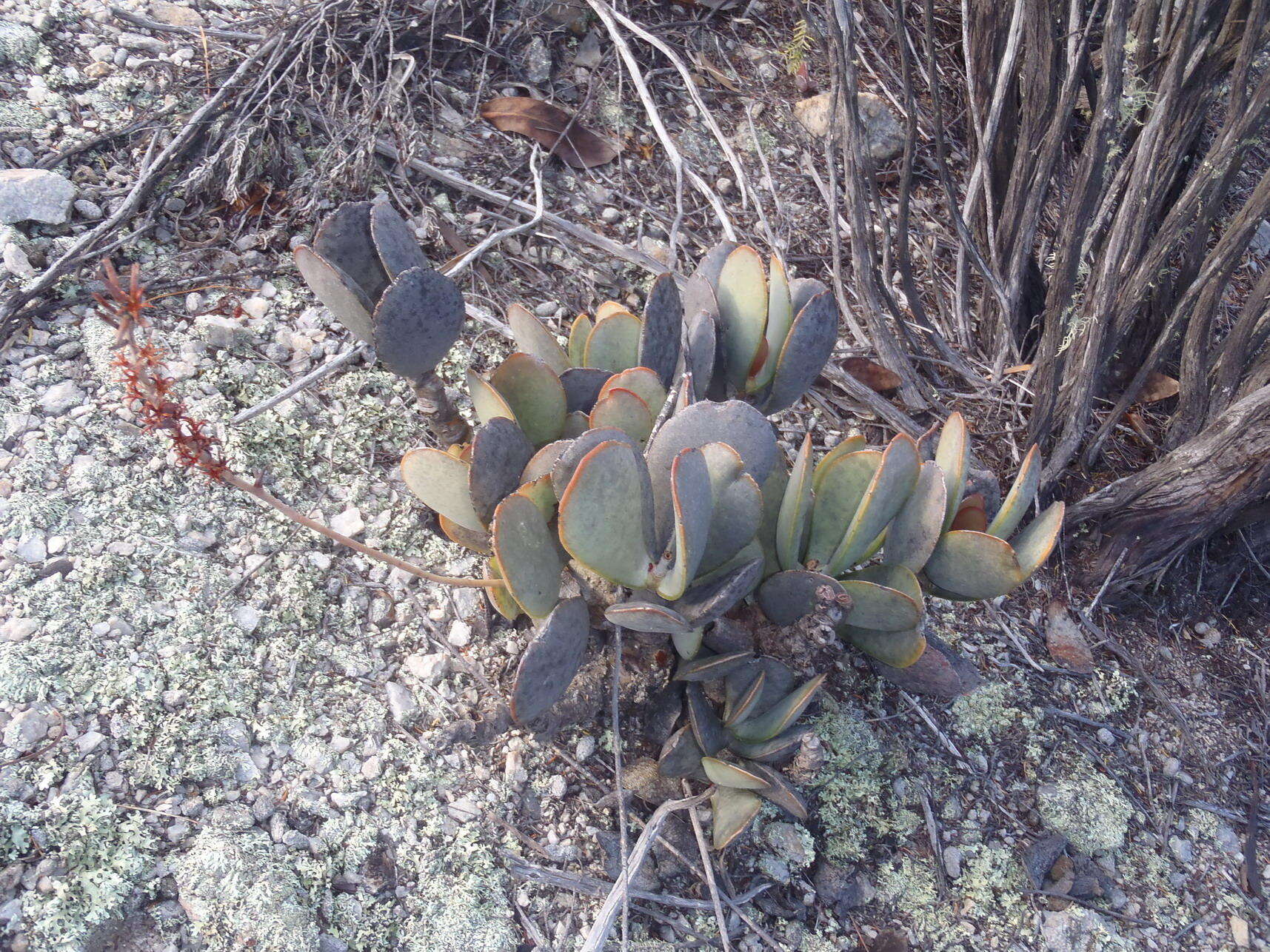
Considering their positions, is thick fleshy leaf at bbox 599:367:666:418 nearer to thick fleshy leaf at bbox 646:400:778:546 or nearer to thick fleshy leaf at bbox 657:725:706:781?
thick fleshy leaf at bbox 646:400:778:546

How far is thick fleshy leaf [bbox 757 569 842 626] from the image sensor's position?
4.13 feet

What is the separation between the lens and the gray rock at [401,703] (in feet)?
4.65

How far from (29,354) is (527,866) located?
4.03 feet

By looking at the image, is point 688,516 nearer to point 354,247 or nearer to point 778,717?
point 778,717

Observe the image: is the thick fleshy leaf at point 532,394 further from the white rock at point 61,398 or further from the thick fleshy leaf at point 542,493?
the white rock at point 61,398

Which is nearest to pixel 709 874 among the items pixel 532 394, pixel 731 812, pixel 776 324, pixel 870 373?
pixel 731 812

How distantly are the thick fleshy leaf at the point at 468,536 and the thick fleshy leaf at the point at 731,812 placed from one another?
51cm

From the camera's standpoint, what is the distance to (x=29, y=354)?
161 centimetres

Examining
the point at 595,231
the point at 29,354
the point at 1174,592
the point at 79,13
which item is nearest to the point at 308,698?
the point at 29,354

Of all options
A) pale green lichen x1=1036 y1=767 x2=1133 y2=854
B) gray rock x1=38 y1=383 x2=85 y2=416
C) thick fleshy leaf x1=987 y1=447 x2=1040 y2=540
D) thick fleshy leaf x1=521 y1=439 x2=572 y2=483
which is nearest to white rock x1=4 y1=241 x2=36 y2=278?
gray rock x1=38 y1=383 x2=85 y2=416

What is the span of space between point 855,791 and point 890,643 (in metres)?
0.33

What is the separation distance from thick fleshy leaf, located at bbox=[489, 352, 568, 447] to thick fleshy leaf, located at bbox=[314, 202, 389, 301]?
0.72 feet

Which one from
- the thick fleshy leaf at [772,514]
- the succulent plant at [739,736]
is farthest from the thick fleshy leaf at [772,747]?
the thick fleshy leaf at [772,514]

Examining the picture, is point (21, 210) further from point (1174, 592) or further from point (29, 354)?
point (1174, 592)
